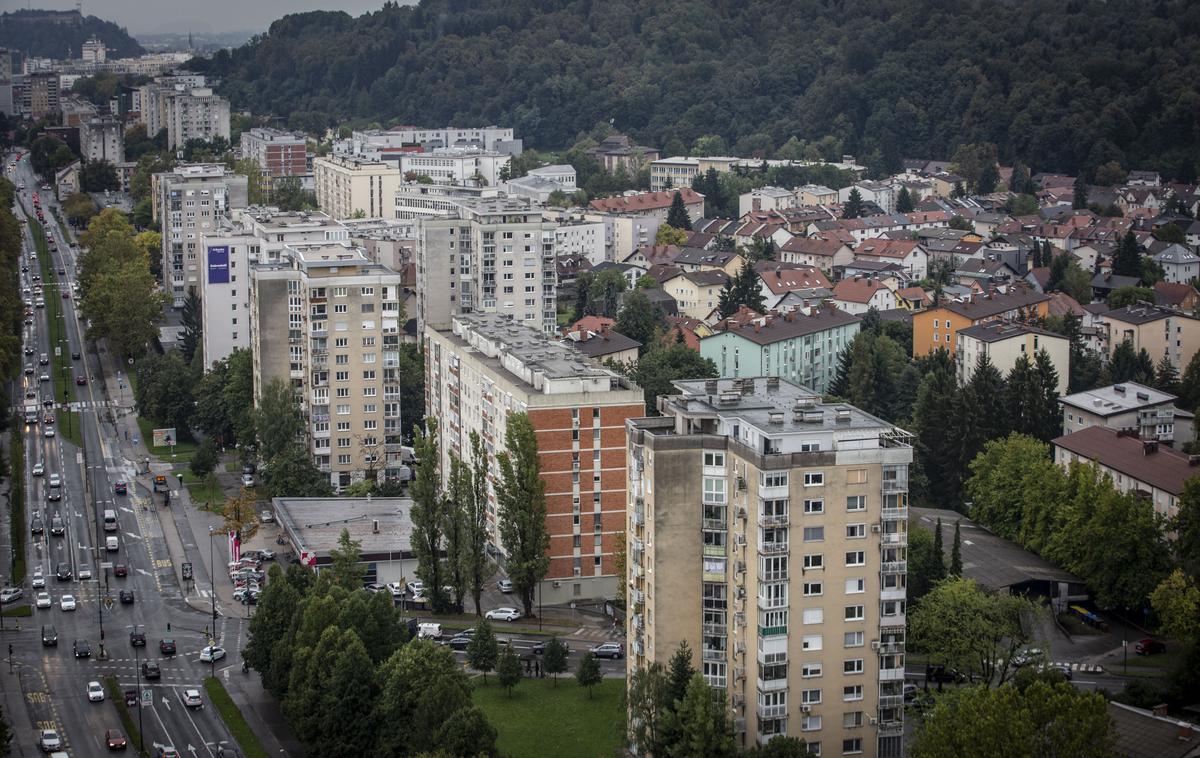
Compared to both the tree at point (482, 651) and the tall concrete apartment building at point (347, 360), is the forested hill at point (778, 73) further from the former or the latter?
the tree at point (482, 651)

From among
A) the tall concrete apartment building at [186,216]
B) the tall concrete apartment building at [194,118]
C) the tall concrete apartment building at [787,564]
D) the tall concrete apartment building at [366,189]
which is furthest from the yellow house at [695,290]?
the tall concrete apartment building at [194,118]

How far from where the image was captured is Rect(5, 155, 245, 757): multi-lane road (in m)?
36.9

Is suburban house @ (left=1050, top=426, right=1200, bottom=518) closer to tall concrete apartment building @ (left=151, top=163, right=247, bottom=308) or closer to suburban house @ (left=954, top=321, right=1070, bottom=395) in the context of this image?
suburban house @ (left=954, top=321, right=1070, bottom=395)

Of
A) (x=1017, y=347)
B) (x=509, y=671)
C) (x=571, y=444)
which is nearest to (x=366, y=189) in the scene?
(x=1017, y=347)

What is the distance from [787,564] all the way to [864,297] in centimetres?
4548

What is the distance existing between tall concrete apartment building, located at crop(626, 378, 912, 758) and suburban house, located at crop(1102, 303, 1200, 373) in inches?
1415

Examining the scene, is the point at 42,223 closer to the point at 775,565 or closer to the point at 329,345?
the point at 329,345

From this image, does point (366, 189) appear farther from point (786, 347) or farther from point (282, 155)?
point (786, 347)

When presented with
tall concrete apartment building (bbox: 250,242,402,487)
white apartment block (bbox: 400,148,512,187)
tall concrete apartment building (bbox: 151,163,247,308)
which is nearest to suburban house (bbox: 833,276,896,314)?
tall concrete apartment building (bbox: 151,163,247,308)

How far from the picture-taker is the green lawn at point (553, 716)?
116 ft

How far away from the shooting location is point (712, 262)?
84.1m

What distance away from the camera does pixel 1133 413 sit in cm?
5100

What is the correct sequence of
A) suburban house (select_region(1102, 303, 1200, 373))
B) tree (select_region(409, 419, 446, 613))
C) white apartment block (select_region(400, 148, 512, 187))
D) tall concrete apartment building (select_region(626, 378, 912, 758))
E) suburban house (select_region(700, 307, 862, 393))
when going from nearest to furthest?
1. tall concrete apartment building (select_region(626, 378, 912, 758))
2. tree (select_region(409, 419, 446, 613))
3. suburban house (select_region(700, 307, 862, 393))
4. suburban house (select_region(1102, 303, 1200, 373))
5. white apartment block (select_region(400, 148, 512, 187))

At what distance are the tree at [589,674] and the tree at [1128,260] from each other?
49.1m
